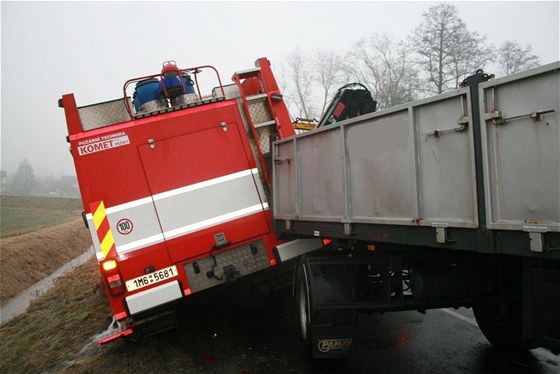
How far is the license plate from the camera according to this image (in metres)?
4.75

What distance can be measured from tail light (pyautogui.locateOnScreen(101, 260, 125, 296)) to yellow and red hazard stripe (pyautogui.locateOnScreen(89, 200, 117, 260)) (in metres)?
0.11

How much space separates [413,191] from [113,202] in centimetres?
345

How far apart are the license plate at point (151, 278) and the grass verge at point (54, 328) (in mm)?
1853

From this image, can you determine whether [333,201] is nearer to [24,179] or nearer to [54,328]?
[54,328]

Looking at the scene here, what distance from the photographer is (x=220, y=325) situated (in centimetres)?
593

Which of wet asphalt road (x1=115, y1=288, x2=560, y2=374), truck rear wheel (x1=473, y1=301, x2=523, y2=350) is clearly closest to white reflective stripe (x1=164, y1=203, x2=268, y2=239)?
wet asphalt road (x1=115, y1=288, x2=560, y2=374)

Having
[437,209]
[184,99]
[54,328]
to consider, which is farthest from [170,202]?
[54,328]

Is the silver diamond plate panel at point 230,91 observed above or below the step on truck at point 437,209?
above

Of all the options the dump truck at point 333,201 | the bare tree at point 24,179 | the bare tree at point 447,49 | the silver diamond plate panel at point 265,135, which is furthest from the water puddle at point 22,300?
the bare tree at point 24,179

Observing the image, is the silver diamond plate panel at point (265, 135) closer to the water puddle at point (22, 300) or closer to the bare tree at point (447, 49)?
the water puddle at point (22, 300)

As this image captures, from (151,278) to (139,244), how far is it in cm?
42

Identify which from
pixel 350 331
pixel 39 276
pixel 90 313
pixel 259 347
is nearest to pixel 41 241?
pixel 39 276

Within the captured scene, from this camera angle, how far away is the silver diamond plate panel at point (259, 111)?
18.0 ft

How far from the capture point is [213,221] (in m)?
5.02
